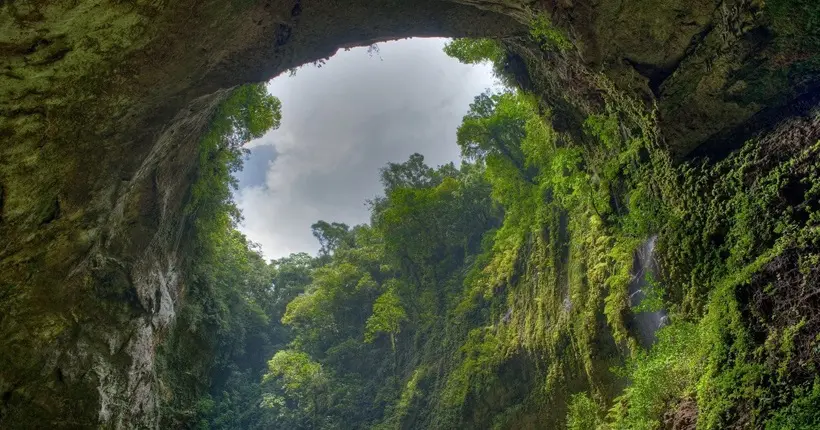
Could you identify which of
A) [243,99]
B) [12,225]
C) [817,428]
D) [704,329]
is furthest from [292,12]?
[817,428]

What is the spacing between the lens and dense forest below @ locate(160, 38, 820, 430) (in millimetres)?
6750

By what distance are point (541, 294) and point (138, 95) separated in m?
12.8

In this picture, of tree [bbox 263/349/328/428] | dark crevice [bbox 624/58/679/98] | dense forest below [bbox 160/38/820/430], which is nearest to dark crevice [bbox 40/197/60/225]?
dense forest below [bbox 160/38/820/430]

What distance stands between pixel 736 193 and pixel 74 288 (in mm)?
14460

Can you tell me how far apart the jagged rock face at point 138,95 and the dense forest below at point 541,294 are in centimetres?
96

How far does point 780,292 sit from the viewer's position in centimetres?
644

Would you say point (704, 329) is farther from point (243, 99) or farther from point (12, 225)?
point (243, 99)

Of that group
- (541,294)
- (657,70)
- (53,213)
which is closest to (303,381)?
(541,294)

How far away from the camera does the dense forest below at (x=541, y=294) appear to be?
6750 millimetres

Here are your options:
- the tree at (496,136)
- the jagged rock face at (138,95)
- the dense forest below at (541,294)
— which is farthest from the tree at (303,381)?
the tree at (496,136)

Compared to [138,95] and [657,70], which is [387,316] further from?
[657,70]

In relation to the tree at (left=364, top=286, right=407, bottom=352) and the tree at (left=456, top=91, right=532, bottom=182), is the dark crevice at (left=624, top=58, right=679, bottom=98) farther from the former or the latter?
the tree at (left=364, top=286, right=407, bottom=352)

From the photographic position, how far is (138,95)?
9875 mm

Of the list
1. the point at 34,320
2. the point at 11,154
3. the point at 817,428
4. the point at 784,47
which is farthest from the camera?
the point at 34,320
